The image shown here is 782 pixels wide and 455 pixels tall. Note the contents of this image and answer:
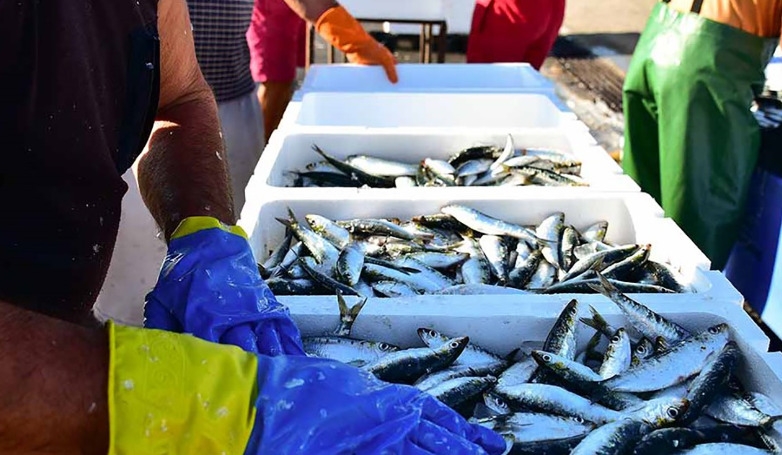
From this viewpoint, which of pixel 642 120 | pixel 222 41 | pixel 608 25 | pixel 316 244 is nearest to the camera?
pixel 316 244

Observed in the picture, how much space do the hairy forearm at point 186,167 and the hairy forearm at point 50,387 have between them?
0.85m

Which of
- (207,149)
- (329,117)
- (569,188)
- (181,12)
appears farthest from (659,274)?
Answer: (329,117)

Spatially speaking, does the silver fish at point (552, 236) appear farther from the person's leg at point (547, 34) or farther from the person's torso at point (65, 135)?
the person's leg at point (547, 34)

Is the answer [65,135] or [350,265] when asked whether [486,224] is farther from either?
[65,135]

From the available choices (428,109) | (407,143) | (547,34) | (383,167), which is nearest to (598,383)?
(383,167)

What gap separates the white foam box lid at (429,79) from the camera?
4.30 m

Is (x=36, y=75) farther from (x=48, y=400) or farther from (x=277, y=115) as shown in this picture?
(x=277, y=115)

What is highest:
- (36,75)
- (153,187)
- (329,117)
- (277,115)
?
(36,75)

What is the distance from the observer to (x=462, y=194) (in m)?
2.80

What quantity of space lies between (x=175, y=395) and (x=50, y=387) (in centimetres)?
18

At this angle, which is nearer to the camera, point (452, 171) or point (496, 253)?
point (496, 253)

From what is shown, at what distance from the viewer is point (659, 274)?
2.36 metres

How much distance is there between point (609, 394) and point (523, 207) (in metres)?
1.10

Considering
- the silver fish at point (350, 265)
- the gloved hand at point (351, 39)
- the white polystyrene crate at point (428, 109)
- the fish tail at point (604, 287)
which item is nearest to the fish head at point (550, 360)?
the fish tail at point (604, 287)
